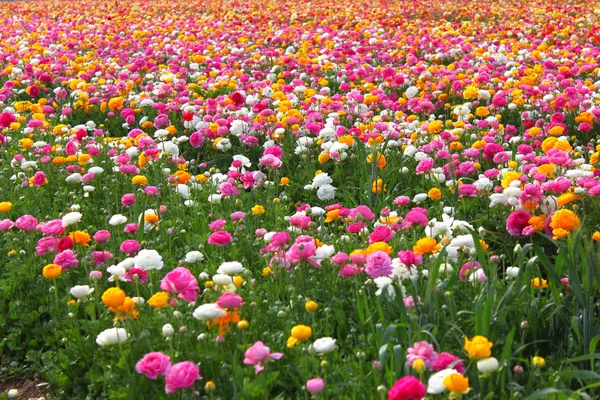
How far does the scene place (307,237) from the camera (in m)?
3.13

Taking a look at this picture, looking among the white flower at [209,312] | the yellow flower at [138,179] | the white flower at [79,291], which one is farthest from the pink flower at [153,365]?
the yellow flower at [138,179]

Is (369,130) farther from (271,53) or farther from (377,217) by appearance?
(271,53)

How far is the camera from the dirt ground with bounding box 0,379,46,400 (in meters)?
3.13

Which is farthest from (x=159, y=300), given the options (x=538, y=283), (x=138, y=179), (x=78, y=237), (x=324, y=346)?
(x=138, y=179)

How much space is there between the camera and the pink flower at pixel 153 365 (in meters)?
2.35

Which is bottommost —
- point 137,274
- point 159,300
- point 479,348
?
point 137,274

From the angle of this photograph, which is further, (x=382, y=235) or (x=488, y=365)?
(x=382, y=235)

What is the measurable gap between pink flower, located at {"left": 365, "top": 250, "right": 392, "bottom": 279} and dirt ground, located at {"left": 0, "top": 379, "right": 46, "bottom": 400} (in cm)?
150

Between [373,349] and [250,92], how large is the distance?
15.6ft

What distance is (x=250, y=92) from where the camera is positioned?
7.13m

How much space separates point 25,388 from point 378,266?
1663 mm

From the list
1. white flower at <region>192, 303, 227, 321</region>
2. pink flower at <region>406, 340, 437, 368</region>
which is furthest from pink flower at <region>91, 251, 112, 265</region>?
pink flower at <region>406, 340, 437, 368</region>

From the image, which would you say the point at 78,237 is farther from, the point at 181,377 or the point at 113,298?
the point at 181,377

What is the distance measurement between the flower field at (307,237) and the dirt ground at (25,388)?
0.04 m
